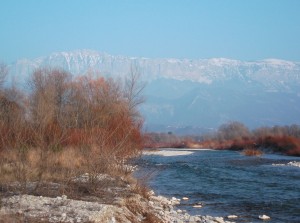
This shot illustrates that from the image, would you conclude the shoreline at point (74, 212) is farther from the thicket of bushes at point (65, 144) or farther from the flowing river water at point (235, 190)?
A: the flowing river water at point (235, 190)

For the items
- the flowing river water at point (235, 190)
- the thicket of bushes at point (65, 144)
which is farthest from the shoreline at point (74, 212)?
the flowing river water at point (235, 190)

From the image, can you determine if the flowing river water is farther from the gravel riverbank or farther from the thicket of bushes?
the gravel riverbank

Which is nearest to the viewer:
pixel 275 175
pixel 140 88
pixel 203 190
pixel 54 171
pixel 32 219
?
pixel 32 219

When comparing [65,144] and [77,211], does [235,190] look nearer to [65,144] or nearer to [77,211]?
[65,144]

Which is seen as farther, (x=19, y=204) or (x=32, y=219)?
(x=19, y=204)

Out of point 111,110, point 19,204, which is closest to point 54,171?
point 111,110

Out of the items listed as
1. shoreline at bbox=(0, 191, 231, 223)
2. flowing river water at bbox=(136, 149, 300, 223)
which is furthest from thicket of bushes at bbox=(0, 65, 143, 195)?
flowing river water at bbox=(136, 149, 300, 223)

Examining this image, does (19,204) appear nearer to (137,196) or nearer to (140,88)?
(137,196)

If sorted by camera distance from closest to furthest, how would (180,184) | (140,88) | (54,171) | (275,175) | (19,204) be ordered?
(19,204), (54,171), (140,88), (180,184), (275,175)

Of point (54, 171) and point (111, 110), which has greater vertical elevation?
point (111, 110)

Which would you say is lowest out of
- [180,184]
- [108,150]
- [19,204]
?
[180,184]

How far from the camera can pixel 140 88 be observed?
2288 cm

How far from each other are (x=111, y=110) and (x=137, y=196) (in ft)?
20.9

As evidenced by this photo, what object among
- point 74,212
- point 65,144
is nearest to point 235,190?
point 65,144
